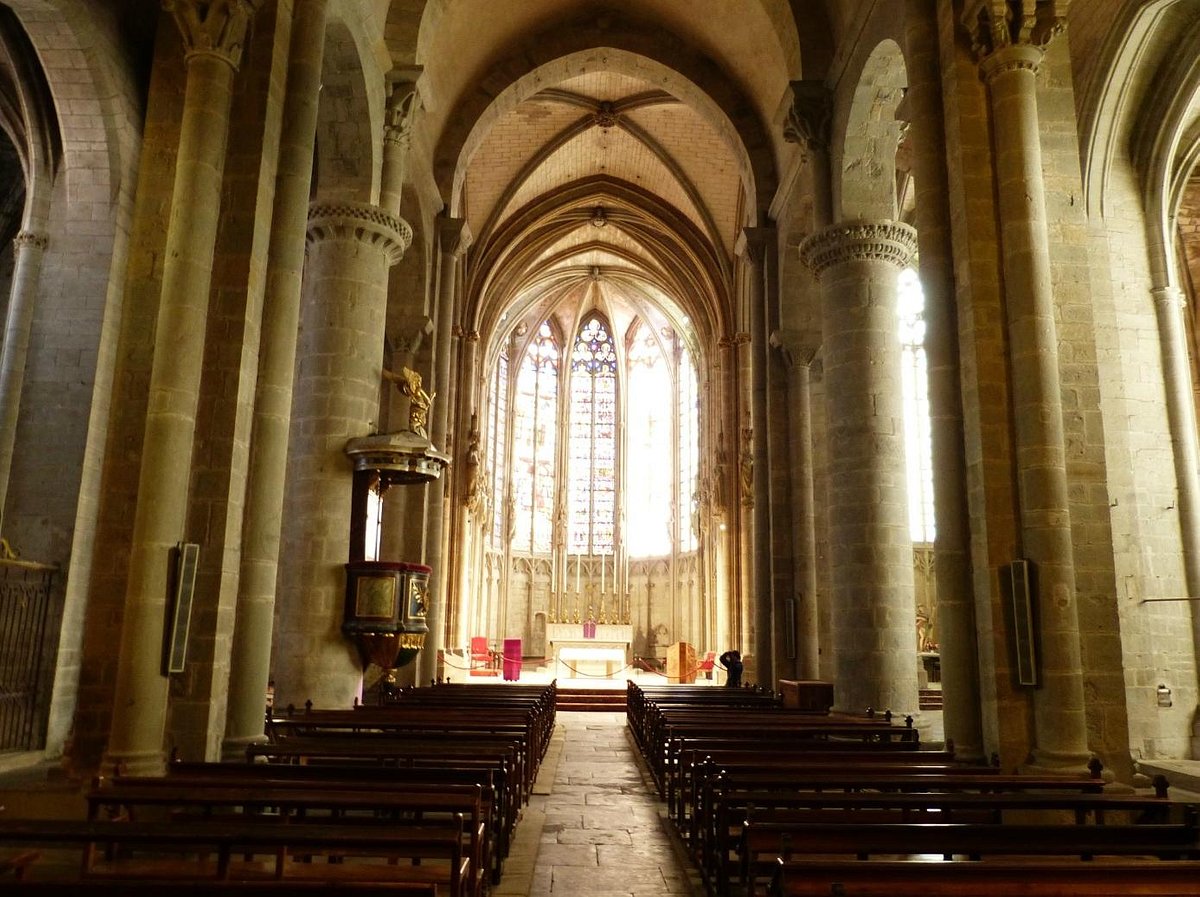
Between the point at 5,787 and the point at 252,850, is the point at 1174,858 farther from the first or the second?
the point at 5,787

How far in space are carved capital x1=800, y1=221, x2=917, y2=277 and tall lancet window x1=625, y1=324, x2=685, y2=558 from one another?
22.7m

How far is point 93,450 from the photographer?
454 inches

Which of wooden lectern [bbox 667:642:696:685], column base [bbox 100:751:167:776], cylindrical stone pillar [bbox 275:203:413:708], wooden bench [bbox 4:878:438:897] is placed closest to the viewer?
wooden bench [bbox 4:878:438:897]

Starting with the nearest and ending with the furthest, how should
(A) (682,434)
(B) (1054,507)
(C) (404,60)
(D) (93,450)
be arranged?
(B) (1054,507) < (D) (93,450) < (C) (404,60) < (A) (682,434)

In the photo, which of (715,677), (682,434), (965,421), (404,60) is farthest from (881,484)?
(682,434)

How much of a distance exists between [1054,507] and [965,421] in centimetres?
113

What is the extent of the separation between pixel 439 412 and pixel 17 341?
26.4 feet

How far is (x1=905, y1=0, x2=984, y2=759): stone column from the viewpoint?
317 inches

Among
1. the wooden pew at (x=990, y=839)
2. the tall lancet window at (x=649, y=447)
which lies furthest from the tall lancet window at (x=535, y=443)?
the wooden pew at (x=990, y=839)

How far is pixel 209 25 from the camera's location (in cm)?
812

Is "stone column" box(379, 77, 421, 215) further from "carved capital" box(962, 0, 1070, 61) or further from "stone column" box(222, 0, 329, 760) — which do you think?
"carved capital" box(962, 0, 1070, 61)

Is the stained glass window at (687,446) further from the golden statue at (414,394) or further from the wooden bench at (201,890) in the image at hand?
the wooden bench at (201,890)

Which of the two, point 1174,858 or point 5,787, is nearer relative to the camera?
point 1174,858

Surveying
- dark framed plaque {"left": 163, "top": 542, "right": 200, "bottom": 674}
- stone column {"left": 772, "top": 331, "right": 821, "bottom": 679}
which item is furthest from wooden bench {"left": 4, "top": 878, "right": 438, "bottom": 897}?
stone column {"left": 772, "top": 331, "right": 821, "bottom": 679}
